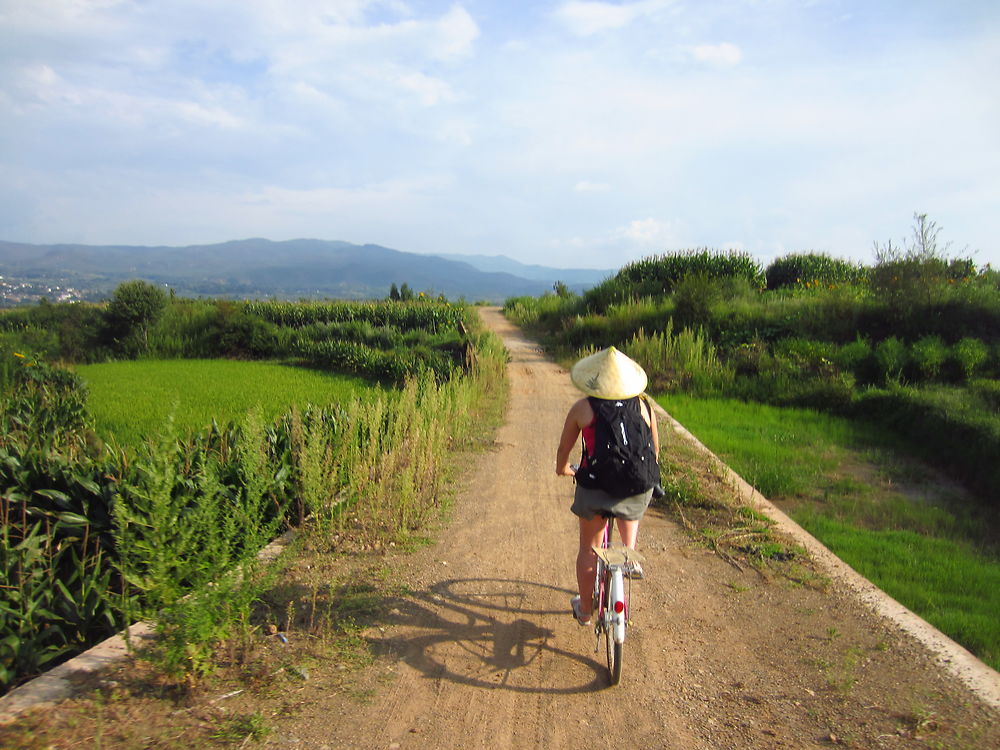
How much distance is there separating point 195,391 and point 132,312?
10.0 m

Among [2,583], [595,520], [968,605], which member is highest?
[595,520]

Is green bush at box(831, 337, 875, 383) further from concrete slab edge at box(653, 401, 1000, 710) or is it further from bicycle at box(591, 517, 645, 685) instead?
bicycle at box(591, 517, 645, 685)

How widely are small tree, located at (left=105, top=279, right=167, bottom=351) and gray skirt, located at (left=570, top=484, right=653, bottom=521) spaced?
22111 mm

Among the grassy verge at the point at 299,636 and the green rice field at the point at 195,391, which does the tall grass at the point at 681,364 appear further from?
the grassy verge at the point at 299,636

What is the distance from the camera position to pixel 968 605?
16.6ft

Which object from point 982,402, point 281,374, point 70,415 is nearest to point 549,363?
point 281,374

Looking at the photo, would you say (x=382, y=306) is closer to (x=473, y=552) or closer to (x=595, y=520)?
(x=473, y=552)

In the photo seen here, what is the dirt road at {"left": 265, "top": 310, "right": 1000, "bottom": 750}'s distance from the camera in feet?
10.6

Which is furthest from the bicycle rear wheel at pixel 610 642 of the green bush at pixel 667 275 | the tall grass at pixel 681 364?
the green bush at pixel 667 275

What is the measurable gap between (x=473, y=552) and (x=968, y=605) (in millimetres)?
3824

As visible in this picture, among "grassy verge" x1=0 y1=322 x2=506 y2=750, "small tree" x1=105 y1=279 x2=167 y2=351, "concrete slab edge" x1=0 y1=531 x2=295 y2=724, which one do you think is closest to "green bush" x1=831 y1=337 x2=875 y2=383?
"grassy verge" x1=0 y1=322 x2=506 y2=750

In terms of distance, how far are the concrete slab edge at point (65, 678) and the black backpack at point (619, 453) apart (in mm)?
2426

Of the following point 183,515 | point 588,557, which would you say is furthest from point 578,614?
point 183,515

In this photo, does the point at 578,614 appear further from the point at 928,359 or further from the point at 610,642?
the point at 928,359
